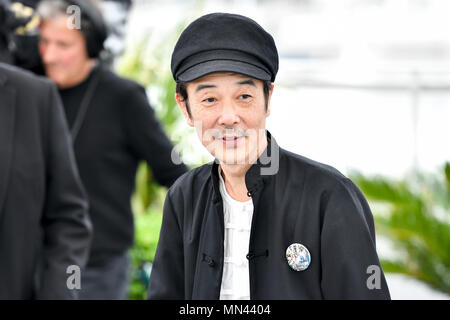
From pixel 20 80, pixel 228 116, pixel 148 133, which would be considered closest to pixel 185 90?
pixel 228 116

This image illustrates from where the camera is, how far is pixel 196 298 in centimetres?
115

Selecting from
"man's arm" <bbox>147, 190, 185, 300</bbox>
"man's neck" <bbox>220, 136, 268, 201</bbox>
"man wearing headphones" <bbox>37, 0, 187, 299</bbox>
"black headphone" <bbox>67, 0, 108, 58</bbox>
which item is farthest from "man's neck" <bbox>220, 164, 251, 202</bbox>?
"black headphone" <bbox>67, 0, 108, 58</bbox>

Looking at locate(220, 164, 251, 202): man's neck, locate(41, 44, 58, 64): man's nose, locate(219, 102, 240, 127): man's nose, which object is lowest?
locate(220, 164, 251, 202): man's neck

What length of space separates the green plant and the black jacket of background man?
1497 millimetres

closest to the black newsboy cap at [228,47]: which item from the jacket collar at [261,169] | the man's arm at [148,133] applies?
the jacket collar at [261,169]

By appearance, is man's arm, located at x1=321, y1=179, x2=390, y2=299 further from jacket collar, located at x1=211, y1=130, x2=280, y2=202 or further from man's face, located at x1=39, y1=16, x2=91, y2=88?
man's face, located at x1=39, y1=16, x2=91, y2=88

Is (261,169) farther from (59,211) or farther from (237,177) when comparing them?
(59,211)

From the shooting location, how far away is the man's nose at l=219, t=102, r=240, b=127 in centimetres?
110

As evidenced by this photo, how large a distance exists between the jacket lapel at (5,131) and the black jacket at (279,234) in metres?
1.12

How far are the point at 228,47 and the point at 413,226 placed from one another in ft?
10.4

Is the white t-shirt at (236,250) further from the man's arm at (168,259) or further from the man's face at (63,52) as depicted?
the man's face at (63,52)

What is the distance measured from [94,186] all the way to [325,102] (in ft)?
9.35

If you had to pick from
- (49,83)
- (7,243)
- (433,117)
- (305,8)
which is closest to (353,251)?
(7,243)
